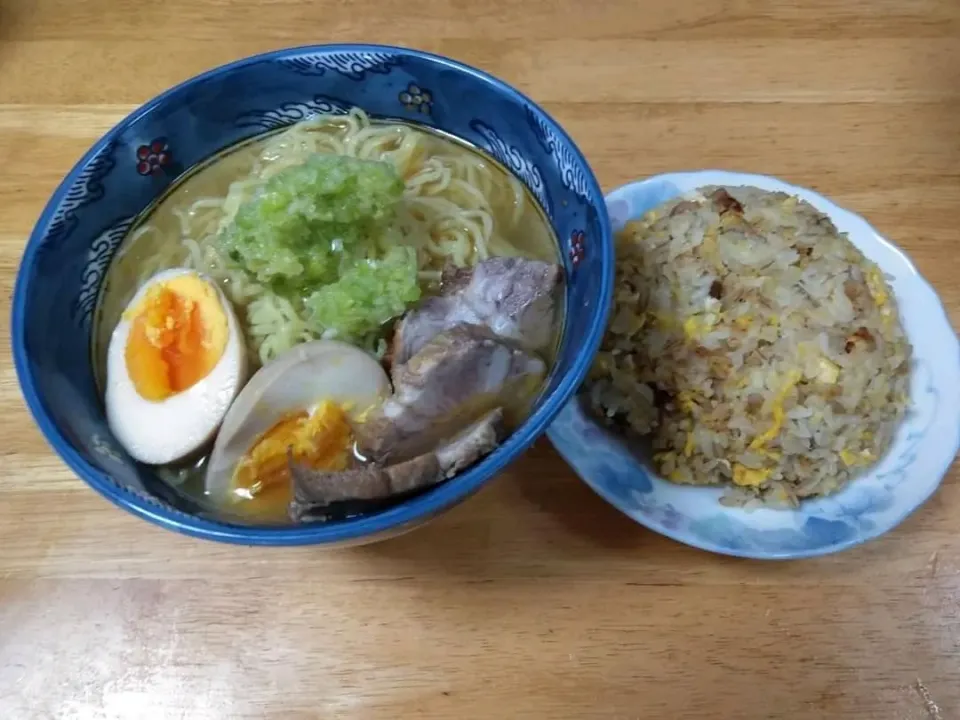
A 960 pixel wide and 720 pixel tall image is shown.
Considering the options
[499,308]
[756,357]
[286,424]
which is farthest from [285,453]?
[756,357]

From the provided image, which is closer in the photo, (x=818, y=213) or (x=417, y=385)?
(x=417, y=385)

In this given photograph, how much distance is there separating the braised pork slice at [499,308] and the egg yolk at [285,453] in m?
0.11

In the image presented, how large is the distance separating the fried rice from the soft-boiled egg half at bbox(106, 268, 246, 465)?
1.72 feet

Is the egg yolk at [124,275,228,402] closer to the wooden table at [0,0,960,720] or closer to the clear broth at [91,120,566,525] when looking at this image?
the clear broth at [91,120,566,525]

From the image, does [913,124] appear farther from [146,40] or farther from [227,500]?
[146,40]

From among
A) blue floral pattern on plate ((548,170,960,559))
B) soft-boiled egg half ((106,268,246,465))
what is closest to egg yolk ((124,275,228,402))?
soft-boiled egg half ((106,268,246,465))

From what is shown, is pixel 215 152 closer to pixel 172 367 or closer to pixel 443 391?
pixel 172 367

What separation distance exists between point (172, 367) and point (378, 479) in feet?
1.22

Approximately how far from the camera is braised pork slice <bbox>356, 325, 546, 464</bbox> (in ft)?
3.06

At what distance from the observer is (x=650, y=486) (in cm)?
115

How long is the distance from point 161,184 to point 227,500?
1.49 ft

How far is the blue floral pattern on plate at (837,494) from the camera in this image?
108cm

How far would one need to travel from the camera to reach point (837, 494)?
1.15 meters

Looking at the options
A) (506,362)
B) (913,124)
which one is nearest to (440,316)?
(506,362)
